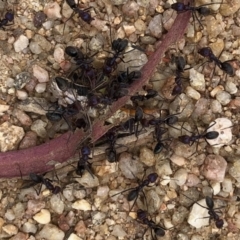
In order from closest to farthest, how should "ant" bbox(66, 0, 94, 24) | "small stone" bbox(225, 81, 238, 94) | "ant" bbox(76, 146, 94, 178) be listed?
"ant" bbox(76, 146, 94, 178)
"ant" bbox(66, 0, 94, 24)
"small stone" bbox(225, 81, 238, 94)

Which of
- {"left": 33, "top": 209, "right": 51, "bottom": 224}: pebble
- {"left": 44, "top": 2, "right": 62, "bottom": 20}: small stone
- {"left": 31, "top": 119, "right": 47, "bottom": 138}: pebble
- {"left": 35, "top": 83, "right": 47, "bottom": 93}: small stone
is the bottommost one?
{"left": 33, "top": 209, "right": 51, "bottom": 224}: pebble

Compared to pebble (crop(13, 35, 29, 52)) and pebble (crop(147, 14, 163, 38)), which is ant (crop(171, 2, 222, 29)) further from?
pebble (crop(13, 35, 29, 52))

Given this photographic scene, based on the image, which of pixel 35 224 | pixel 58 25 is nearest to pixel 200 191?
pixel 35 224

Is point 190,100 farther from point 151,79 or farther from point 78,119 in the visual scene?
point 78,119

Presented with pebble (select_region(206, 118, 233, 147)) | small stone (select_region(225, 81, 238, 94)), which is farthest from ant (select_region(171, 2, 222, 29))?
pebble (select_region(206, 118, 233, 147))

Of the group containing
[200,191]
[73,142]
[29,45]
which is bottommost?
[200,191]

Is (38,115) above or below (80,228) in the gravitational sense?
above

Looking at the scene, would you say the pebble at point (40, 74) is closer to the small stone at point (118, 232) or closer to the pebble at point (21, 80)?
the pebble at point (21, 80)
